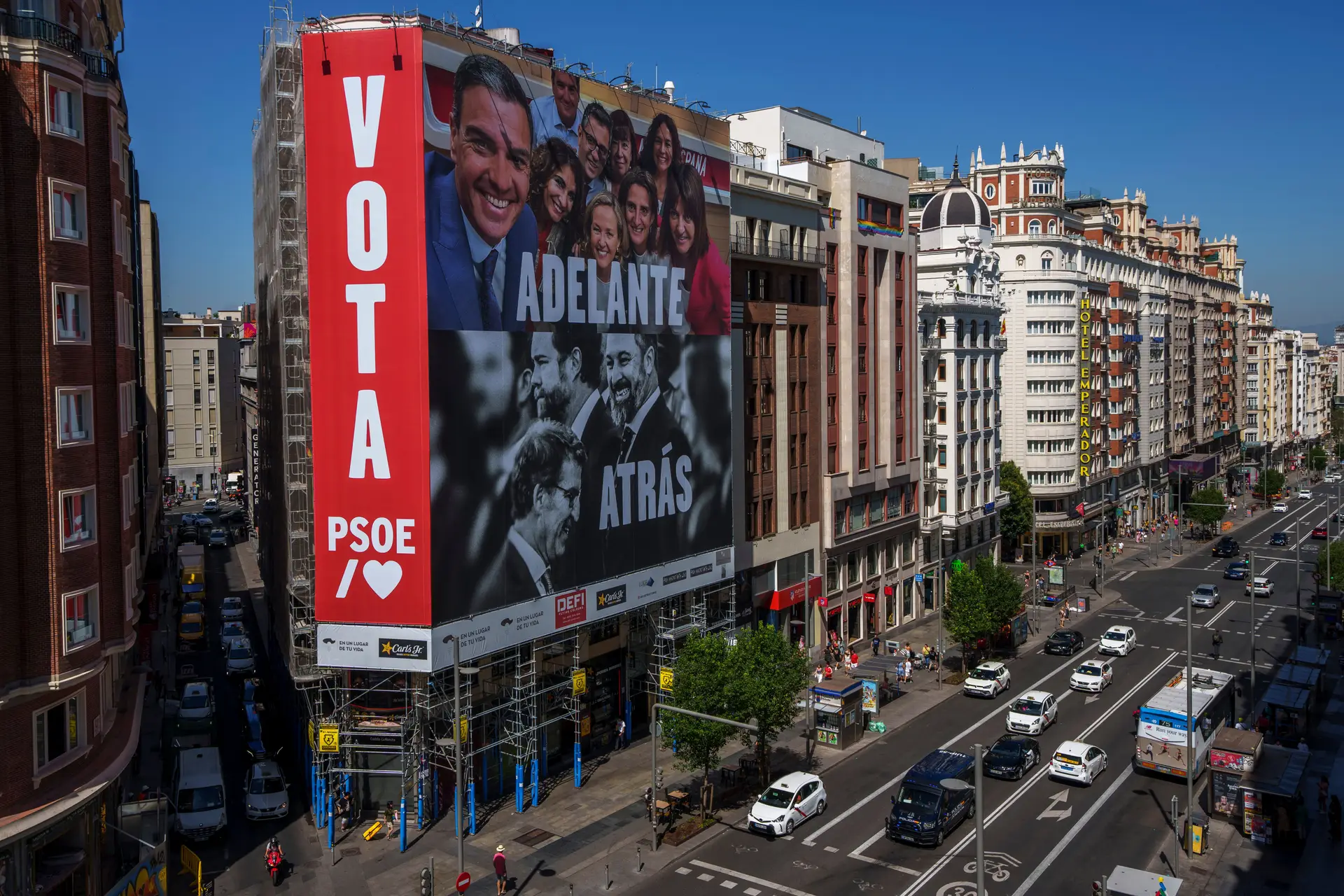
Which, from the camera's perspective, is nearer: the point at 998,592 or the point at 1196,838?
the point at 1196,838

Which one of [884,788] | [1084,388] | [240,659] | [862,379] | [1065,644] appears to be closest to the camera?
[884,788]

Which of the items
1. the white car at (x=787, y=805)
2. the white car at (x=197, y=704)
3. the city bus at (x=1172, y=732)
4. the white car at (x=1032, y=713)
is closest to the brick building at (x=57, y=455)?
the white car at (x=197, y=704)

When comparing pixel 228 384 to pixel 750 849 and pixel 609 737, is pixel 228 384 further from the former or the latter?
pixel 750 849

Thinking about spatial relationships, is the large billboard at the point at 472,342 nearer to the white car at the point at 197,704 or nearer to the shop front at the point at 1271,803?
the white car at the point at 197,704

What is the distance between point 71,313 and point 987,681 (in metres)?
53.6

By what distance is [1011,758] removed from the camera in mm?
52688

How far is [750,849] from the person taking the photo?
1768 inches

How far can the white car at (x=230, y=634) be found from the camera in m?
77.6

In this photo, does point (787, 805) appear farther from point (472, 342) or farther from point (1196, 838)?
point (472, 342)

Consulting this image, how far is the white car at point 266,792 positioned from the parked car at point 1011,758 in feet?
109

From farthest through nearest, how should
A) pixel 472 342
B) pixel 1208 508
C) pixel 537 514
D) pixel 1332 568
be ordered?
1. pixel 1208 508
2. pixel 1332 568
3. pixel 537 514
4. pixel 472 342

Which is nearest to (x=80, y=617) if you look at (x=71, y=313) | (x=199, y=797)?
(x=71, y=313)

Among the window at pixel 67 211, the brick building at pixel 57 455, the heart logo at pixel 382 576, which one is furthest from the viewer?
the heart logo at pixel 382 576

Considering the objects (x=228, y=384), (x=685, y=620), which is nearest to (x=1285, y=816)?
(x=685, y=620)
